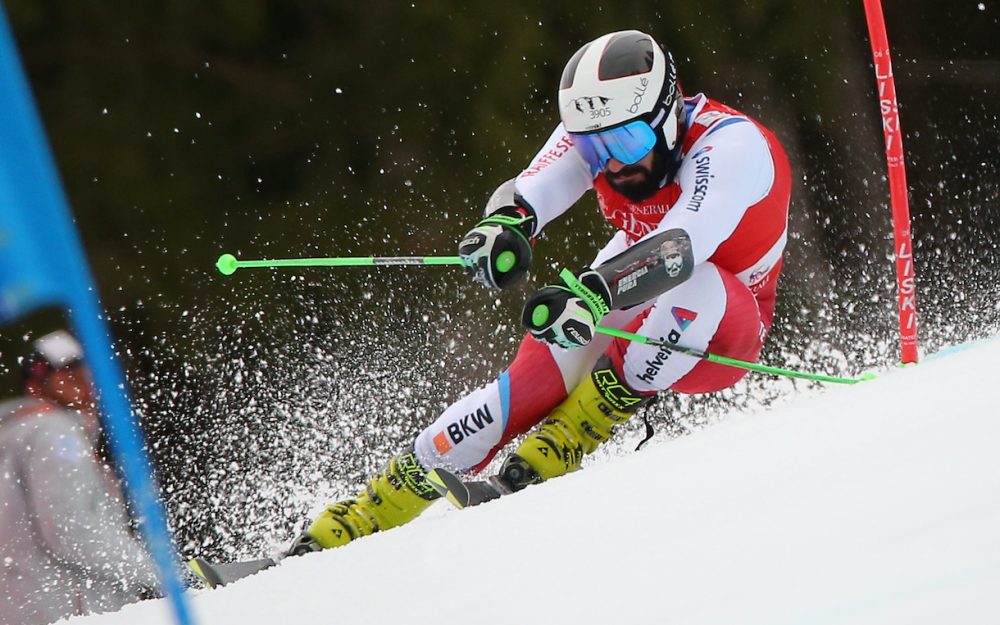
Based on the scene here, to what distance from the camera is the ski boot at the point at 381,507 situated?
288 centimetres

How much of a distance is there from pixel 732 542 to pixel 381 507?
1.60 m

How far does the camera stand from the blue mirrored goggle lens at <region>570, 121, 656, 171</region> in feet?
9.20

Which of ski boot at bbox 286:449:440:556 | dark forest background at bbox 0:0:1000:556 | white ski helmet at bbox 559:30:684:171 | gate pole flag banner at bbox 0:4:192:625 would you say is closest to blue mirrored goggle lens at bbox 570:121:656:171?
white ski helmet at bbox 559:30:684:171

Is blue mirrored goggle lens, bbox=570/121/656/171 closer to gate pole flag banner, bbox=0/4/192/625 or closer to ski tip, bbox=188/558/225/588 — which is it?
ski tip, bbox=188/558/225/588

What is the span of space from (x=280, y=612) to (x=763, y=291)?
1869mm

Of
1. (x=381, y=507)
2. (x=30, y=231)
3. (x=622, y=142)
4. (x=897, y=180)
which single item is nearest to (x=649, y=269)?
(x=622, y=142)

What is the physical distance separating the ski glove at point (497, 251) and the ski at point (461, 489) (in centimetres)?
53

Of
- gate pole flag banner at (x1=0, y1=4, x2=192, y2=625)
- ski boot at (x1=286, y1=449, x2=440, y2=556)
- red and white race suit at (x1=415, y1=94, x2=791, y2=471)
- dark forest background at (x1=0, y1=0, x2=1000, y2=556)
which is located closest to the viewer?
gate pole flag banner at (x1=0, y1=4, x2=192, y2=625)

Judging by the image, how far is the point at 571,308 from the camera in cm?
267

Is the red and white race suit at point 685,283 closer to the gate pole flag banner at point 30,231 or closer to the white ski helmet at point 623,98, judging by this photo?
the white ski helmet at point 623,98

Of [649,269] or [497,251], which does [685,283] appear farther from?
[497,251]

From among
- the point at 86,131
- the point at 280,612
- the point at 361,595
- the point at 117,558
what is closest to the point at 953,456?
the point at 361,595

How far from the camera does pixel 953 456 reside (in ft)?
5.20

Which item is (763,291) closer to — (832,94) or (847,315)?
(847,315)
